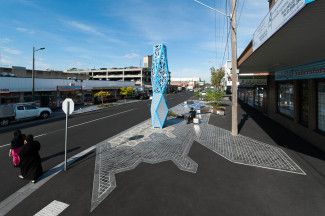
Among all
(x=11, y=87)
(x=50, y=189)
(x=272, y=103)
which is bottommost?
(x=50, y=189)

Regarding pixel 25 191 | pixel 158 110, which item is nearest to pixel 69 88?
pixel 158 110

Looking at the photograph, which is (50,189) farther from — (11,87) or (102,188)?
(11,87)

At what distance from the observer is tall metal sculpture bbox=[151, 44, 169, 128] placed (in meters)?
17.6

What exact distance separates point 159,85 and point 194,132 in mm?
4117

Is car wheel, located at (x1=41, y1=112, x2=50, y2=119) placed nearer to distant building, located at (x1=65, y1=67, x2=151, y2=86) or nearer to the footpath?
the footpath

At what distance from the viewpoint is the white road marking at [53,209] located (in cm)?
610

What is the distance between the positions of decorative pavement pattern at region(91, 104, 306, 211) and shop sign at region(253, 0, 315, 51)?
15.4 feet

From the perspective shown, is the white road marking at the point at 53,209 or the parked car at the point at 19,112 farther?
the parked car at the point at 19,112

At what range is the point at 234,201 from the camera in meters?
6.60

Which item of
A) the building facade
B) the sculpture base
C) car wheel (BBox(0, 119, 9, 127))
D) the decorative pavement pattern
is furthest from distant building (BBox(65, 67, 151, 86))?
the decorative pavement pattern

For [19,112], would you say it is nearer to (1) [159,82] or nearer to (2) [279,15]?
(1) [159,82]

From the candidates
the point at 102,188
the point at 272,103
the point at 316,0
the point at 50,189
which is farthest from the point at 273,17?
the point at 272,103

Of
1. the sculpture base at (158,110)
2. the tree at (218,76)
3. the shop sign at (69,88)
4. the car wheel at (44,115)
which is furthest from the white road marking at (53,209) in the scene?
the tree at (218,76)

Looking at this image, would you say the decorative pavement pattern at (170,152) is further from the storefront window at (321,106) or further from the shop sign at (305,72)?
the shop sign at (305,72)
